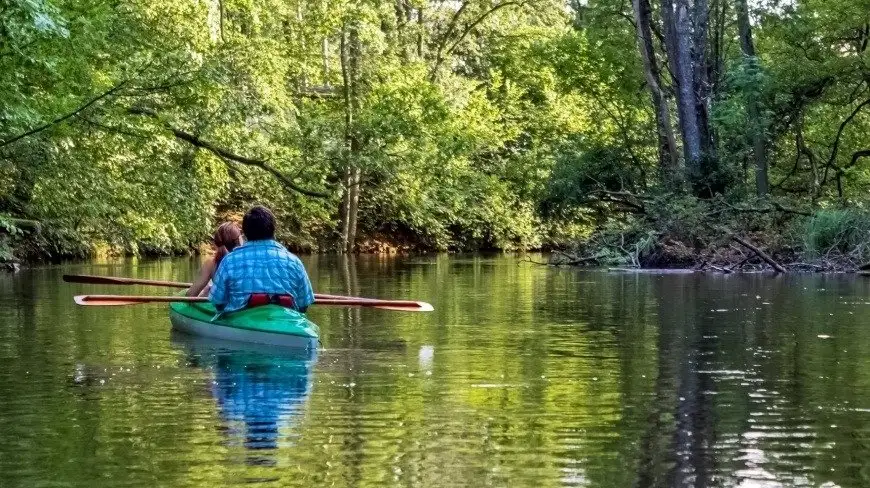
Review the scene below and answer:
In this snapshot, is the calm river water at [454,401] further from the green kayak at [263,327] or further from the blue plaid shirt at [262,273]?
the blue plaid shirt at [262,273]

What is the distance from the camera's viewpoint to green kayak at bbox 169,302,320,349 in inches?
476

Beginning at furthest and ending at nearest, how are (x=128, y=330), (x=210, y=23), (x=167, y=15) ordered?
(x=210, y=23), (x=167, y=15), (x=128, y=330)

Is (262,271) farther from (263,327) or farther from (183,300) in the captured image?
(183,300)

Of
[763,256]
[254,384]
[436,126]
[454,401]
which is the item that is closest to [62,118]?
[254,384]

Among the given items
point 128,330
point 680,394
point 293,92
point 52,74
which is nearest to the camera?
point 680,394

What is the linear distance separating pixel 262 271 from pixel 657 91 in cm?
2194

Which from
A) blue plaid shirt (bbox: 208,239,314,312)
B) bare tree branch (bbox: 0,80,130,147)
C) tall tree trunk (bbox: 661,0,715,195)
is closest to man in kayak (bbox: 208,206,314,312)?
blue plaid shirt (bbox: 208,239,314,312)

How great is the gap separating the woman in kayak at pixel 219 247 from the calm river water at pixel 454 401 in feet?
1.78

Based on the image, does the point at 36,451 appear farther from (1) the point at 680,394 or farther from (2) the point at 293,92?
(2) the point at 293,92

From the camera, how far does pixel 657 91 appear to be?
32.9 meters

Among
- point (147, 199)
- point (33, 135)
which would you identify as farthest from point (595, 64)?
point (33, 135)

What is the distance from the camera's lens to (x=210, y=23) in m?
38.7

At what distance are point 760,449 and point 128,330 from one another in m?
8.89

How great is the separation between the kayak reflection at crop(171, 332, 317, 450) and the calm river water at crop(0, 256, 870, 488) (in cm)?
3
